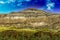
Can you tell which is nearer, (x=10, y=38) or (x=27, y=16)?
(x=10, y=38)

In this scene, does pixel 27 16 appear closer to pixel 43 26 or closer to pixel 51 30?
pixel 43 26

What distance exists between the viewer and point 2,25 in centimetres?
2577

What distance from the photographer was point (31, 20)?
2767 cm

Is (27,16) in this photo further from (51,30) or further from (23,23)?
(51,30)

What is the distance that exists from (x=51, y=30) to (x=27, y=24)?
4.33 metres

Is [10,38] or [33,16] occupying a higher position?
[33,16]

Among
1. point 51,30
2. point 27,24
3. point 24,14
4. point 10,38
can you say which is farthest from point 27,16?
point 10,38

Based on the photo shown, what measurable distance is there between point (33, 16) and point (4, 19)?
4.07m

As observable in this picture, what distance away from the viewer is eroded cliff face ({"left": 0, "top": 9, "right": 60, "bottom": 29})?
2510 cm

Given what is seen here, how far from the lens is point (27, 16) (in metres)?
28.0

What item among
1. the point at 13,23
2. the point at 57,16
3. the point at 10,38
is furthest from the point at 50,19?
the point at 10,38

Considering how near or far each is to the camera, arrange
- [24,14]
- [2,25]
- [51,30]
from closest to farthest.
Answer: [51,30] < [2,25] < [24,14]

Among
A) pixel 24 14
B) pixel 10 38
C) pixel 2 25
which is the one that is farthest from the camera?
pixel 24 14

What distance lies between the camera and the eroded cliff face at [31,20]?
25.1 m
